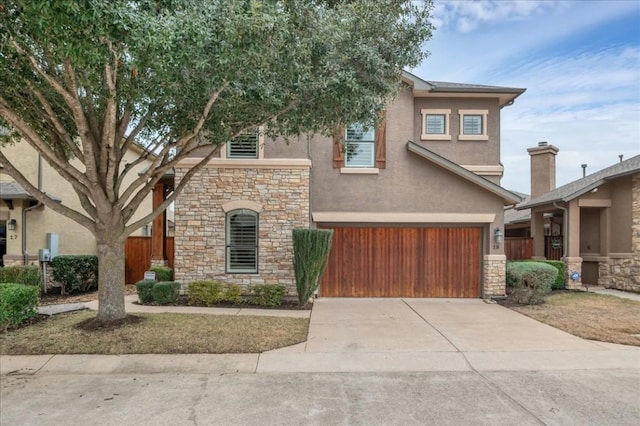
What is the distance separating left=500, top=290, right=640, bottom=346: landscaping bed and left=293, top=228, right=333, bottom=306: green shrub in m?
5.02

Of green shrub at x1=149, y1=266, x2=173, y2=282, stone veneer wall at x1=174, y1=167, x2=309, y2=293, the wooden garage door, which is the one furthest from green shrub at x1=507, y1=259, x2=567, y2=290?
green shrub at x1=149, y1=266, x2=173, y2=282

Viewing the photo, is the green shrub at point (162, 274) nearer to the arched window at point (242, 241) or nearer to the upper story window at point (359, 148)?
the arched window at point (242, 241)

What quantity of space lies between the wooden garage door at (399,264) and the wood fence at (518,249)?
15.4 ft

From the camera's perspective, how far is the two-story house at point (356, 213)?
10750 millimetres

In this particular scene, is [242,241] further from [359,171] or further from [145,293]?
[359,171]

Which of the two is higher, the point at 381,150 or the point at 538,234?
the point at 381,150

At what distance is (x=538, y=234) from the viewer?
15922 mm

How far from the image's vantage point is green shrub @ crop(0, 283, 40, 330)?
22.3ft

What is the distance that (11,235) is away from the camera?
43.1 ft

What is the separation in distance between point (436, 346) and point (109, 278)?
5.88 m

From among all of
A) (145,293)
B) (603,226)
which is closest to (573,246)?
(603,226)

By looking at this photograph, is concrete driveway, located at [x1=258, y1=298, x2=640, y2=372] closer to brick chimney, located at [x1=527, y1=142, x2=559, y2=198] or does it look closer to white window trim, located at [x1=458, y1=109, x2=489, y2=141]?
white window trim, located at [x1=458, y1=109, x2=489, y2=141]

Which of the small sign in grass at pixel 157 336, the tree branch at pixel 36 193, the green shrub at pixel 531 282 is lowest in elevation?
the small sign in grass at pixel 157 336

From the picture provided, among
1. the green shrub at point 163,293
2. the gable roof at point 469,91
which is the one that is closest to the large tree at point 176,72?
the green shrub at point 163,293
